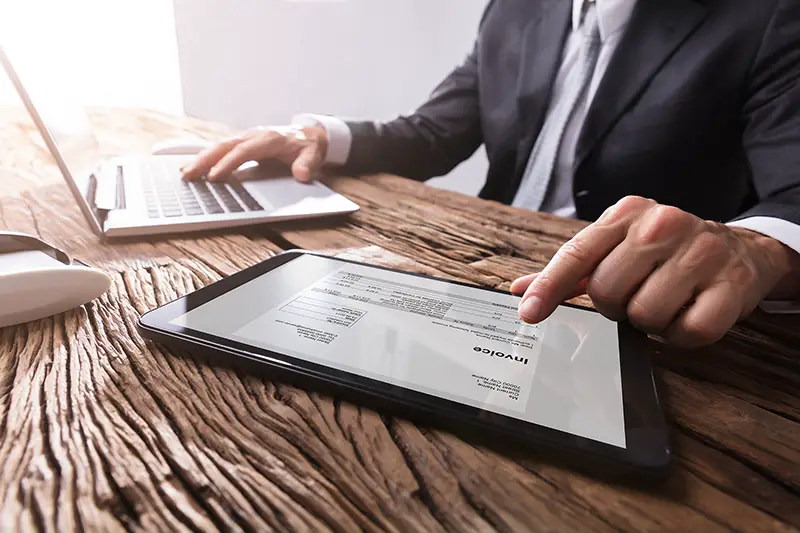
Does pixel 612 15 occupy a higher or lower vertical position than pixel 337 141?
higher

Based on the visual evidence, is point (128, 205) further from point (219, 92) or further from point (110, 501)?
point (219, 92)

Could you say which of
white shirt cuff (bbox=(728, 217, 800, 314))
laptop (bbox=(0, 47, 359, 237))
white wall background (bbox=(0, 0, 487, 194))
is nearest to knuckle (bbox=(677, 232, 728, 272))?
white shirt cuff (bbox=(728, 217, 800, 314))

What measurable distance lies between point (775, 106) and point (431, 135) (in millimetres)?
598

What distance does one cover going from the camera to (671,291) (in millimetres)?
361

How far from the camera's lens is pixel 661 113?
800 mm

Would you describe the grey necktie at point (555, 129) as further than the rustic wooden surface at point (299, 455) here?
Yes

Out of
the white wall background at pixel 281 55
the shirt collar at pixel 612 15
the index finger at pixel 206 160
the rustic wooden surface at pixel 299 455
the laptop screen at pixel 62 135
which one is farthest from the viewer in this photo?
the white wall background at pixel 281 55

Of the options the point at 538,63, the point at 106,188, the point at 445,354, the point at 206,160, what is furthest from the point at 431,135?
the point at 445,354

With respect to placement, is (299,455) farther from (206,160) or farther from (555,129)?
(555,129)

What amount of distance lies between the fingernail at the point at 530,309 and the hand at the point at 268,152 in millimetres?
499

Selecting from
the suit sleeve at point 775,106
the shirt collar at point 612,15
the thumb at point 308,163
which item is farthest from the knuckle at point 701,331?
the shirt collar at point 612,15

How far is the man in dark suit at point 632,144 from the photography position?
0.37m

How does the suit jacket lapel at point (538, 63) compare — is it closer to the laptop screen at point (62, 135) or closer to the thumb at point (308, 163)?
the thumb at point (308, 163)

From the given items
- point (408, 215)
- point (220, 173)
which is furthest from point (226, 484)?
point (220, 173)
